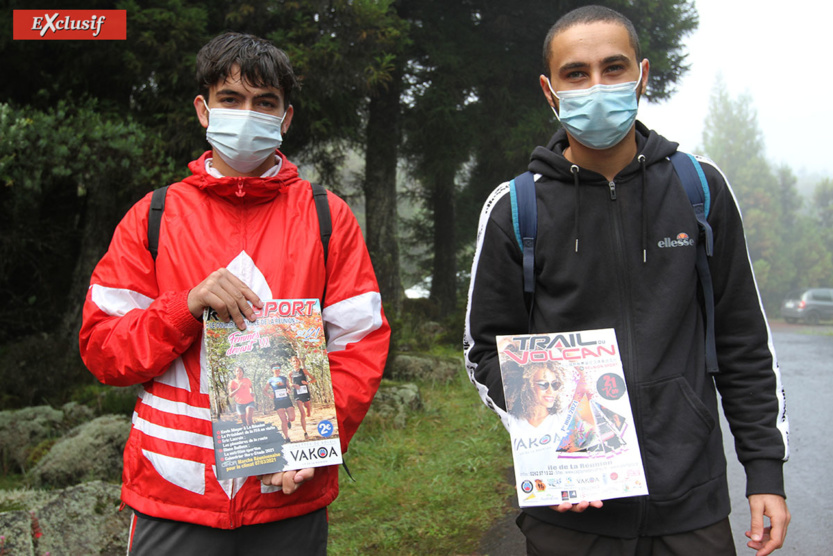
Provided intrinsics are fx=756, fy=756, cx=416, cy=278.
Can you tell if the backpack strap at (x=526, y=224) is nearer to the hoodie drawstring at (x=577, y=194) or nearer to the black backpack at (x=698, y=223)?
the black backpack at (x=698, y=223)

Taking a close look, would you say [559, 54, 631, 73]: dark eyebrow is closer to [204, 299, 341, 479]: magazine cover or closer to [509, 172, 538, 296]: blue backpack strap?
[509, 172, 538, 296]: blue backpack strap

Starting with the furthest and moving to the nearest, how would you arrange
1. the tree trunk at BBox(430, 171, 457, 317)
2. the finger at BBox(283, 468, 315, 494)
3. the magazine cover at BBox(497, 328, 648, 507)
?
the tree trunk at BBox(430, 171, 457, 317)
the finger at BBox(283, 468, 315, 494)
the magazine cover at BBox(497, 328, 648, 507)

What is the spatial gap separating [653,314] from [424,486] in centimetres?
438

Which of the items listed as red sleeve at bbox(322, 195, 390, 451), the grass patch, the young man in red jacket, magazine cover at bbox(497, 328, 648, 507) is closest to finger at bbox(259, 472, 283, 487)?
the young man in red jacket

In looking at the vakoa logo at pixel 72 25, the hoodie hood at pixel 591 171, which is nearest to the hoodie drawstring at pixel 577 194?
the hoodie hood at pixel 591 171

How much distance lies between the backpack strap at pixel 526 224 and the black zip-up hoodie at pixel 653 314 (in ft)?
0.08

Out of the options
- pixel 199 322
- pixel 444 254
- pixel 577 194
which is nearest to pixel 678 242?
A: pixel 577 194

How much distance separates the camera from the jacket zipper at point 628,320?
2.16 meters

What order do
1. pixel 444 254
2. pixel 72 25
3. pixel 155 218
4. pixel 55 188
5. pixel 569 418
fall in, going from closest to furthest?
pixel 569 418 < pixel 155 218 < pixel 72 25 < pixel 55 188 < pixel 444 254

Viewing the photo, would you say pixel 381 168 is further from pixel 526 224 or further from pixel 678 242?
pixel 678 242

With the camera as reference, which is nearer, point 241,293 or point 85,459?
point 241,293

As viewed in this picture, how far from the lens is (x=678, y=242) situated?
2.28 metres

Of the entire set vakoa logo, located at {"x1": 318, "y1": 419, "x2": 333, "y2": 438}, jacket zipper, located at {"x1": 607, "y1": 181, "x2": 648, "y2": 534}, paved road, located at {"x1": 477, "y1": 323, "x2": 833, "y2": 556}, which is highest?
jacket zipper, located at {"x1": 607, "y1": 181, "x2": 648, "y2": 534}

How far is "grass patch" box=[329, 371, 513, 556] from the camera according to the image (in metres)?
5.16
